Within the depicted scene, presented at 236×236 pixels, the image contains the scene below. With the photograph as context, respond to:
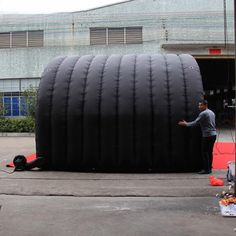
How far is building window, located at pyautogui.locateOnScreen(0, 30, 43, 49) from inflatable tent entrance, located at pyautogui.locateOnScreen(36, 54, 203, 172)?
2359cm

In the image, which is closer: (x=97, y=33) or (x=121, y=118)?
(x=121, y=118)

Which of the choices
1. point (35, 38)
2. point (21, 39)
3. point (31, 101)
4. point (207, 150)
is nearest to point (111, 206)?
point (207, 150)

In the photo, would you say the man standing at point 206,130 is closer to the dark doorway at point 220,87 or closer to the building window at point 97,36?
the building window at point 97,36


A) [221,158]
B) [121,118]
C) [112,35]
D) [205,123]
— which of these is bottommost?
[221,158]

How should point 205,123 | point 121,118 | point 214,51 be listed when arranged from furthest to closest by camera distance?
1. point 214,51
2. point 121,118
3. point 205,123

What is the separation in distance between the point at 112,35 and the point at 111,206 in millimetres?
27264

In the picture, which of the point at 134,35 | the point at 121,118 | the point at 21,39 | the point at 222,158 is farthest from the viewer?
the point at 21,39

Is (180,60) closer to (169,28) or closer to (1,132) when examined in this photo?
(1,132)

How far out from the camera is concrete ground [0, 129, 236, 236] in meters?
5.72

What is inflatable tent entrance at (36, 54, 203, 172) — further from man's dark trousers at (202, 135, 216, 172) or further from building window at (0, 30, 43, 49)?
building window at (0, 30, 43, 49)

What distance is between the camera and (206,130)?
9.88 m

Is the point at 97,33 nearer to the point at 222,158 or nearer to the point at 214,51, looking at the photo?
the point at 214,51

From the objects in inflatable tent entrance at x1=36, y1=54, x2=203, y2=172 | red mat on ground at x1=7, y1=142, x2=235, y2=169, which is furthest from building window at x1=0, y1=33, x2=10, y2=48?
inflatable tent entrance at x1=36, y1=54, x2=203, y2=172

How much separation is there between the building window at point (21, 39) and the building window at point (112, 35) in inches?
159
